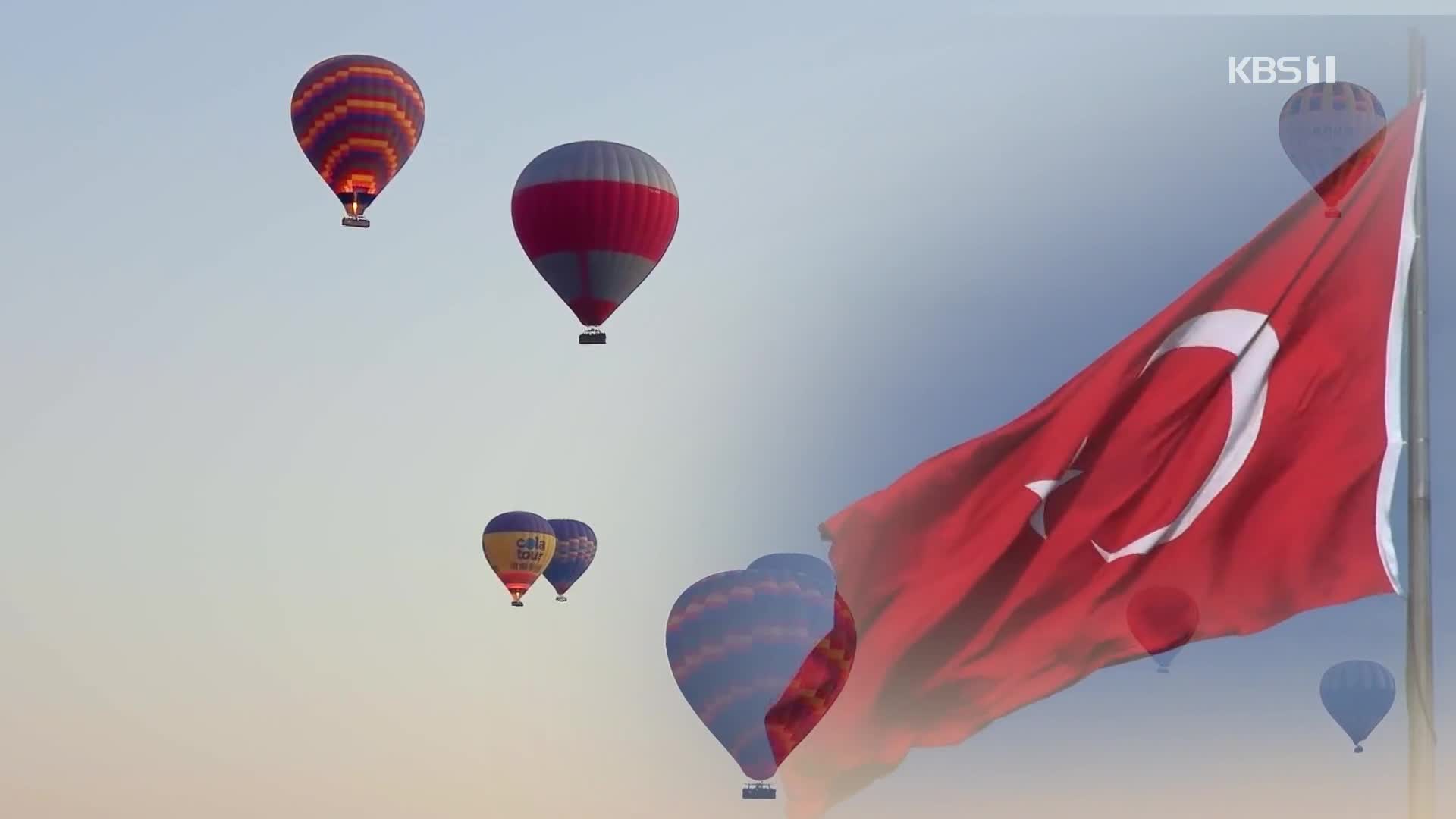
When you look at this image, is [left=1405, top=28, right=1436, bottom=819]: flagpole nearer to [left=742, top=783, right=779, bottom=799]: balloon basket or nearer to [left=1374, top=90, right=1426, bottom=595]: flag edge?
[left=1374, top=90, right=1426, bottom=595]: flag edge

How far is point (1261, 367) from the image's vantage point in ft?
102

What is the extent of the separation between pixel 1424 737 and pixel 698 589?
20168 millimetres

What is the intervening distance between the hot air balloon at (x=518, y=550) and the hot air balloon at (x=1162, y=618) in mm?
34624

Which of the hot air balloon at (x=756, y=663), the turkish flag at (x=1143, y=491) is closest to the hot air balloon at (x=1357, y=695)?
the hot air balloon at (x=756, y=663)

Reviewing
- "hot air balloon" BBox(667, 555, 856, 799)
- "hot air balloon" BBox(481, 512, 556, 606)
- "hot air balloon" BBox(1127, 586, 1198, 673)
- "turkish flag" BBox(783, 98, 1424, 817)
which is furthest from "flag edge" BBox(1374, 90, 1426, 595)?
"hot air balloon" BBox(481, 512, 556, 606)

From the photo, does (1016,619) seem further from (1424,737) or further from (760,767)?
(760,767)

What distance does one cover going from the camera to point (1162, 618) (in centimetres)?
3083

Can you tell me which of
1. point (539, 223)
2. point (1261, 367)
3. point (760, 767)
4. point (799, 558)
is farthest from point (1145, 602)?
point (799, 558)

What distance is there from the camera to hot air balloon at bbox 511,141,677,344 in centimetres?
4219

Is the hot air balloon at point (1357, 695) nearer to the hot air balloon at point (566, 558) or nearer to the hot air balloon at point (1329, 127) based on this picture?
the hot air balloon at point (1329, 127)

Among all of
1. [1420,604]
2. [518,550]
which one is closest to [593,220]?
[1420,604]

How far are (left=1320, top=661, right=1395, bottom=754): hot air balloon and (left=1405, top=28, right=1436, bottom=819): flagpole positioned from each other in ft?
69.8

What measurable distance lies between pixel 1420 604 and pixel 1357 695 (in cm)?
2246

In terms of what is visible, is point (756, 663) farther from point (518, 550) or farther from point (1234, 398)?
point (518, 550)
